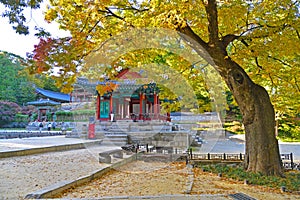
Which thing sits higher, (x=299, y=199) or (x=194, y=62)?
(x=194, y=62)

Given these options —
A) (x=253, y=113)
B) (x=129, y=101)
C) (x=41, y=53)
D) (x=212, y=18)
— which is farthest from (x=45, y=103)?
(x=253, y=113)

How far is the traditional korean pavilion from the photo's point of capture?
1748 cm

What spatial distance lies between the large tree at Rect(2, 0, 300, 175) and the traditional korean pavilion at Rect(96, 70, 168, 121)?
9.67 metres

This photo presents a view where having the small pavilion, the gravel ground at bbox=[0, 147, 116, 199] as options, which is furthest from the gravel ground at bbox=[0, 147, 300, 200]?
the small pavilion

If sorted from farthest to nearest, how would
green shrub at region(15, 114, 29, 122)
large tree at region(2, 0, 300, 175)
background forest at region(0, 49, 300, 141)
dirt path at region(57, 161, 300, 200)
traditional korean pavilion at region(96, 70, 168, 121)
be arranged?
green shrub at region(15, 114, 29, 122)
background forest at region(0, 49, 300, 141)
traditional korean pavilion at region(96, 70, 168, 121)
large tree at region(2, 0, 300, 175)
dirt path at region(57, 161, 300, 200)

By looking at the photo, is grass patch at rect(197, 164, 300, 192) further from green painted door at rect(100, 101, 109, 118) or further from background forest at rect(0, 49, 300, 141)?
background forest at rect(0, 49, 300, 141)

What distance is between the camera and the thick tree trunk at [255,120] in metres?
6.61

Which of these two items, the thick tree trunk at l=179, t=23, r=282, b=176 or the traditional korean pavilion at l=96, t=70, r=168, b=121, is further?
the traditional korean pavilion at l=96, t=70, r=168, b=121

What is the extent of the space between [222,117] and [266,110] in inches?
690

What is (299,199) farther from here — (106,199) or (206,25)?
(206,25)

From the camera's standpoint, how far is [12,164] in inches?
290

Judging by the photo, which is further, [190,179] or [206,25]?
[206,25]

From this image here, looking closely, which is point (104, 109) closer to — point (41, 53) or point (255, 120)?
point (41, 53)

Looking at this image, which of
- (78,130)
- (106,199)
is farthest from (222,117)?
(106,199)
